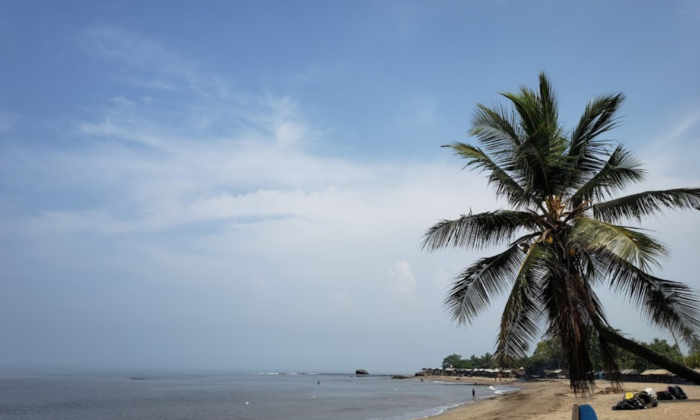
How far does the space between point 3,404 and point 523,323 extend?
60.3 m

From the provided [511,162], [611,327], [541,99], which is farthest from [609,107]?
[611,327]

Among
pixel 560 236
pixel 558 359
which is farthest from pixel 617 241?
pixel 558 359

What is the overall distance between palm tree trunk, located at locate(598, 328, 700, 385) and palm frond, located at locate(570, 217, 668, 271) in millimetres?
1148

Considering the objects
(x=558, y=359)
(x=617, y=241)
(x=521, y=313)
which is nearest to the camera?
(x=617, y=241)

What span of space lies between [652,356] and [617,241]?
178 cm

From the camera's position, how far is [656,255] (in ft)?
21.4

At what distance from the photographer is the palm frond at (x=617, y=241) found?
643 centimetres

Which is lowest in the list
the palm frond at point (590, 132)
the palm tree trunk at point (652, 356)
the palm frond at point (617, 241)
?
the palm tree trunk at point (652, 356)

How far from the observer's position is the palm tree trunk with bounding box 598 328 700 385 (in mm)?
6910

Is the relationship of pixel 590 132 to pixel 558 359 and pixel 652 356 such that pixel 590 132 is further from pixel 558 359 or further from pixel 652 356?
pixel 558 359

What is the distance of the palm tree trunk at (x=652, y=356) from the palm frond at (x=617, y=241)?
1148 mm

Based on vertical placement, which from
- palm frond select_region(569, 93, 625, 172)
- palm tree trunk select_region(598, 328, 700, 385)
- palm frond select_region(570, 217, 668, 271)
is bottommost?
palm tree trunk select_region(598, 328, 700, 385)

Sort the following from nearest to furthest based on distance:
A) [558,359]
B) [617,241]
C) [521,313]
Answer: [617,241] → [521,313] → [558,359]

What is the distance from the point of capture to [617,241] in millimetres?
6727
